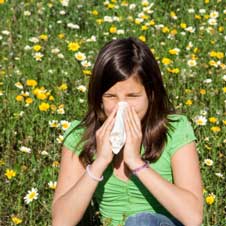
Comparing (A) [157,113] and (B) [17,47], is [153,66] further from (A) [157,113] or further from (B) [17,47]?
(B) [17,47]

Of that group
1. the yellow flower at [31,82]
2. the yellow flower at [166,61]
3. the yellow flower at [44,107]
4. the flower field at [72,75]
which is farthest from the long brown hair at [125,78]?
the yellow flower at [166,61]

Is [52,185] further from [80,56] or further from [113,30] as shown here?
[113,30]

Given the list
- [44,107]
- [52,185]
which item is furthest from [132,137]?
[44,107]

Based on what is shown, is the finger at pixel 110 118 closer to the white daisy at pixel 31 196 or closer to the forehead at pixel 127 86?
the forehead at pixel 127 86

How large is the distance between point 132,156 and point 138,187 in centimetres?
21

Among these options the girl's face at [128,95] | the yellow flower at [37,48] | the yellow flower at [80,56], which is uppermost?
the girl's face at [128,95]

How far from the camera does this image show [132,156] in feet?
7.82

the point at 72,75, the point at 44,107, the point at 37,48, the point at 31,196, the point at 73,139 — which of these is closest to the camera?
the point at 73,139

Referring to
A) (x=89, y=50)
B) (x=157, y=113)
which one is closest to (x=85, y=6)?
(x=89, y=50)

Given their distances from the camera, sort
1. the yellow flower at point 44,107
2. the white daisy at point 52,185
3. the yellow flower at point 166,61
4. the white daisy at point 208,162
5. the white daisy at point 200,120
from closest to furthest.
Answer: the white daisy at point 52,185
the white daisy at point 208,162
the white daisy at point 200,120
the yellow flower at point 44,107
the yellow flower at point 166,61

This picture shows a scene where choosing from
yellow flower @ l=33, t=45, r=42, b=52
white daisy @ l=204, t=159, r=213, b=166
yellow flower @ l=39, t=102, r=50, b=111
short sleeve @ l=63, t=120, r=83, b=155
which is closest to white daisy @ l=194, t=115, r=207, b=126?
white daisy @ l=204, t=159, r=213, b=166

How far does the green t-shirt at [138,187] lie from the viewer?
2543mm

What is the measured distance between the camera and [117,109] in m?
2.35

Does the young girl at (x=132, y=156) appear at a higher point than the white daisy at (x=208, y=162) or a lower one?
higher
